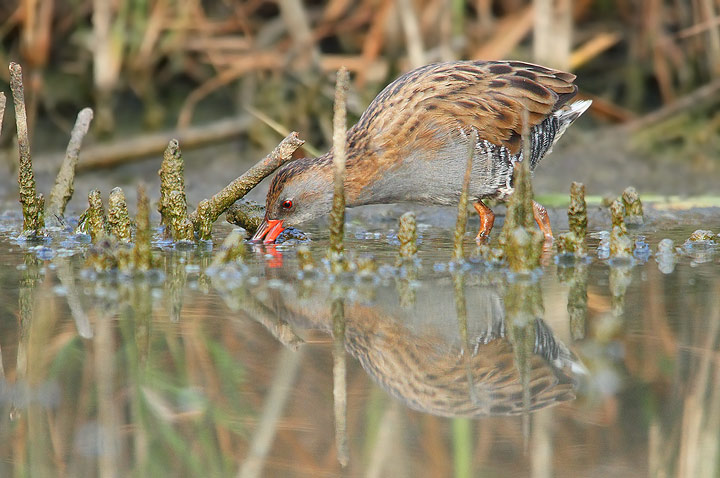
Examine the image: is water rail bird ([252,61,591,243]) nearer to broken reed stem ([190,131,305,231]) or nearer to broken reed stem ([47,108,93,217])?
broken reed stem ([190,131,305,231])

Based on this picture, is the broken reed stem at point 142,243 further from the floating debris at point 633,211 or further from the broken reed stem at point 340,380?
the floating debris at point 633,211

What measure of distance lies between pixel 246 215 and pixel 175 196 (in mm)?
496

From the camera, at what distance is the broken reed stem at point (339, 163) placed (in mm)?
3932

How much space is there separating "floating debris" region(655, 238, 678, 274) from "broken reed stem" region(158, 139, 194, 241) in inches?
85.8

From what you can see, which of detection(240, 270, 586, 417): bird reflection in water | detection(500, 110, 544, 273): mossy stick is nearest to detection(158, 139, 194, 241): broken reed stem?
detection(240, 270, 586, 417): bird reflection in water

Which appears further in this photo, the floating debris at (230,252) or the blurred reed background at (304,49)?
the blurred reed background at (304,49)

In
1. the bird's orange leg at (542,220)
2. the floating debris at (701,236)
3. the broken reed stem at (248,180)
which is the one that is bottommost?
the floating debris at (701,236)

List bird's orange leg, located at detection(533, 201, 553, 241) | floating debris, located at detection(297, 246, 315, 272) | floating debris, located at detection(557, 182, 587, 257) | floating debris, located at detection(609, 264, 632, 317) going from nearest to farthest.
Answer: floating debris, located at detection(609, 264, 632, 317)
floating debris, located at detection(297, 246, 315, 272)
floating debris, located at detection(557, 182, 587, 257)
bird's orange leg, located at detection(533, 201, 553, 241)

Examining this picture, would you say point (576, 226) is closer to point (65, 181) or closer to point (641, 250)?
point (641, 250)

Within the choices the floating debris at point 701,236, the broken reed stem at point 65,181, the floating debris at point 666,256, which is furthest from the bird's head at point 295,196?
the floating debris at point 701,236

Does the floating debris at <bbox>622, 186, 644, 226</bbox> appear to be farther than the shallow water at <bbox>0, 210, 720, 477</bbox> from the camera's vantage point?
Yes

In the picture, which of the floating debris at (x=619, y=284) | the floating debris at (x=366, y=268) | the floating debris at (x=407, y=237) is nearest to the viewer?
the floating debris at (x=619, y=284)

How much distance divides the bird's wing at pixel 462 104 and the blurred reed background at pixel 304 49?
1.68 metres

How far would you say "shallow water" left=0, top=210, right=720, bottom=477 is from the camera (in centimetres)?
235
